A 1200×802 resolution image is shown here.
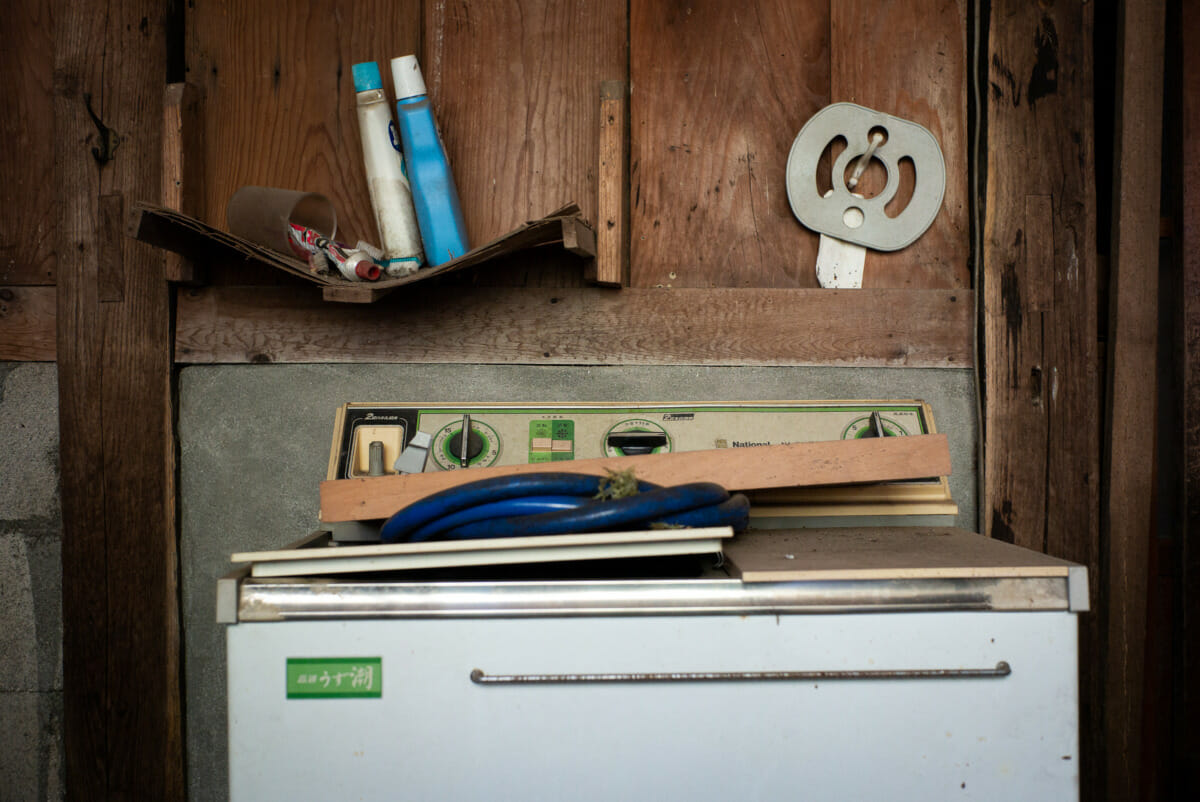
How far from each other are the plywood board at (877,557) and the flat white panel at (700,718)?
5 centimetres

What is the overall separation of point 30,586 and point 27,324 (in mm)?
557

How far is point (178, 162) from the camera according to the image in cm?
152

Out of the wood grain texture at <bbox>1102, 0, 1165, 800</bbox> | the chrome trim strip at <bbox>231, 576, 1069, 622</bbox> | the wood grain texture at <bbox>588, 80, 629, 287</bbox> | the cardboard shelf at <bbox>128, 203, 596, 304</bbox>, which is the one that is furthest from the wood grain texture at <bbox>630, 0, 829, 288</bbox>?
the chrome trim strip at <bbox>231, 576, 1069, 622</bbox>

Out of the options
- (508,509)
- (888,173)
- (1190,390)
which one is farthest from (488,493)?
(1190,390)

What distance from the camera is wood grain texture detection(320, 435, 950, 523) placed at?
42.6 inches

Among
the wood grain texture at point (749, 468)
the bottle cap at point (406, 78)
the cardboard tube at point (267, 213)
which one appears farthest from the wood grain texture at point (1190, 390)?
the cardboard tube at point (267, 213)

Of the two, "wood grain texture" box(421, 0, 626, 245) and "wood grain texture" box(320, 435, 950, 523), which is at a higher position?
"wood grain texture" box(421, 0, 626, 245)

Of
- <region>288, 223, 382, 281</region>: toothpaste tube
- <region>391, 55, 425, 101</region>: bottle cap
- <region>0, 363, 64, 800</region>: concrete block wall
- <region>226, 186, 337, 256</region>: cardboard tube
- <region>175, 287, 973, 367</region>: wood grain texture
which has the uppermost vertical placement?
<region>391, 55, 425, 101</region>: bottle cap

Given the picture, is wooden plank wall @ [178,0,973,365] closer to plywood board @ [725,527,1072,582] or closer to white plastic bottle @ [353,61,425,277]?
white plastic bottle @ [353,61,425,277]

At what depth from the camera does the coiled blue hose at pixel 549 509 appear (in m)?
0.92

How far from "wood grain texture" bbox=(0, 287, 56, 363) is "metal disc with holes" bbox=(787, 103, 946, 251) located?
5.25 ft

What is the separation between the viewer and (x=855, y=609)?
2.98 feet

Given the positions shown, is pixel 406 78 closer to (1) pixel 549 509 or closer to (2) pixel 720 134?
A: (2) pixel 720 134

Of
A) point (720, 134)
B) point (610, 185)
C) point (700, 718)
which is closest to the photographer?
point (700, 718)
